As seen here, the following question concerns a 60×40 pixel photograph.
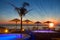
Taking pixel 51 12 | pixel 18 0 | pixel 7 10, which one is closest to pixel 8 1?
pixel 18 0

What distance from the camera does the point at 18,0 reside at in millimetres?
12898

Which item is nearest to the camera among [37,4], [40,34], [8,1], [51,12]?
[40,34]

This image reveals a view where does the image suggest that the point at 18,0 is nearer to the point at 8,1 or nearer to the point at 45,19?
the point at 8,1

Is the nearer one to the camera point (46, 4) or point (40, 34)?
point (40, 34)

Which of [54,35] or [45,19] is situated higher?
[45,19]

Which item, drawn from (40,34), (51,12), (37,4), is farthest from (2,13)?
(40,34)

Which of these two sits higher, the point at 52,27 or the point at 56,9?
the point at 56,9

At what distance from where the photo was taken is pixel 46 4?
1349 cm

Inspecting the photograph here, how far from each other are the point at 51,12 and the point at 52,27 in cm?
151

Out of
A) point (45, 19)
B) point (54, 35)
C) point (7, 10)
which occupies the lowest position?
point (54, 35)

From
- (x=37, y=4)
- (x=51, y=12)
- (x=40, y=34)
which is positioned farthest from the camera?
(x=51, y=12)

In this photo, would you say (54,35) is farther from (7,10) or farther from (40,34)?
(7,10)

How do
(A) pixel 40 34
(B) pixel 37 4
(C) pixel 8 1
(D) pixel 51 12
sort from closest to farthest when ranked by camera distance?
1. (A) pixel 40 34
2. (C) pixel 8 1
3. (B) pixel 37 4
4. (D) pixel 51 12

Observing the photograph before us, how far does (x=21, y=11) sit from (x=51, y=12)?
345 cm
